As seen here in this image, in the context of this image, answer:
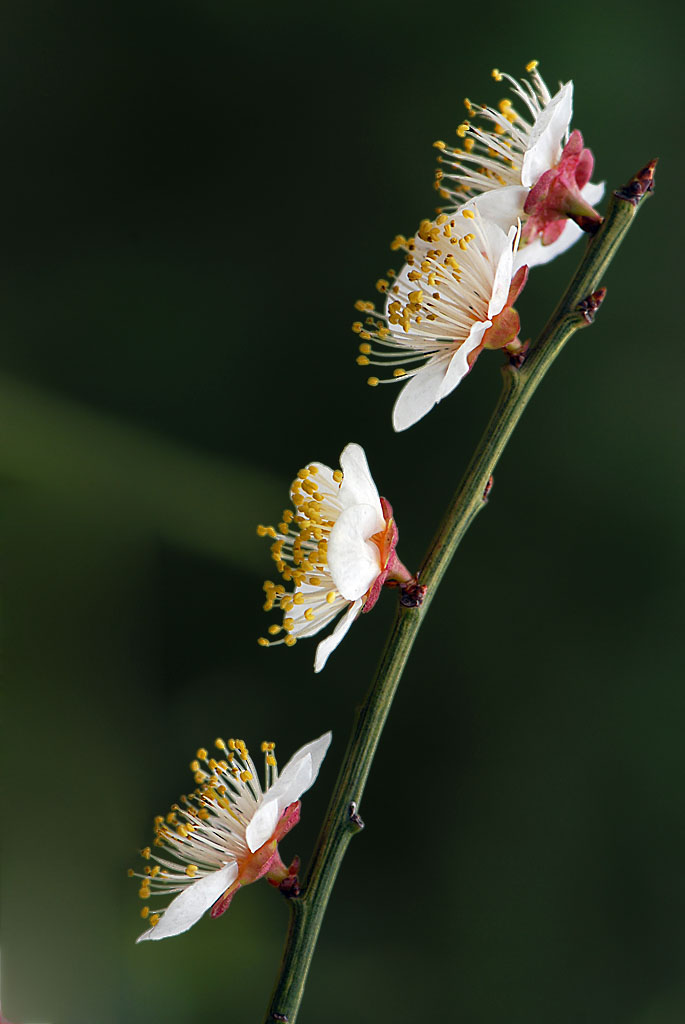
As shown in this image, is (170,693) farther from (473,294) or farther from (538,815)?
(473,294)

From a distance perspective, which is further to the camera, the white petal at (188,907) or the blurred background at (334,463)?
the blurred background at (334,463)

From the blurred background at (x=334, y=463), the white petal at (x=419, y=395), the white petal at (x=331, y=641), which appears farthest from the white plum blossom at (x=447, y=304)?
the blurred background at (x=334, y=463)

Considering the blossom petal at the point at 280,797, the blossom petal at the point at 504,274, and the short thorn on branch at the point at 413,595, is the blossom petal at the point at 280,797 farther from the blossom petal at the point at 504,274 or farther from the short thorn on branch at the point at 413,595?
the blossom petal at the point at 504,274

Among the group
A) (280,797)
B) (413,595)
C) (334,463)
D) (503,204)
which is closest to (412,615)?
(413,595)

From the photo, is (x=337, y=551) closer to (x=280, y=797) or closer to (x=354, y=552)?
(x=354, y=552)

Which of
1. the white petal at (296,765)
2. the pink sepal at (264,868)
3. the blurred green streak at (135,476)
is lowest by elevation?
the pink sepal at (264,868)

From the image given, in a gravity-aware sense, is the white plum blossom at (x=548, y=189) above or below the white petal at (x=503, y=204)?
above

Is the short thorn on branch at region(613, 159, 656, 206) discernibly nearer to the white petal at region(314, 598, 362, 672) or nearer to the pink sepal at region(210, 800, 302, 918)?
the white petal at region(314, 598, 362, 672)
